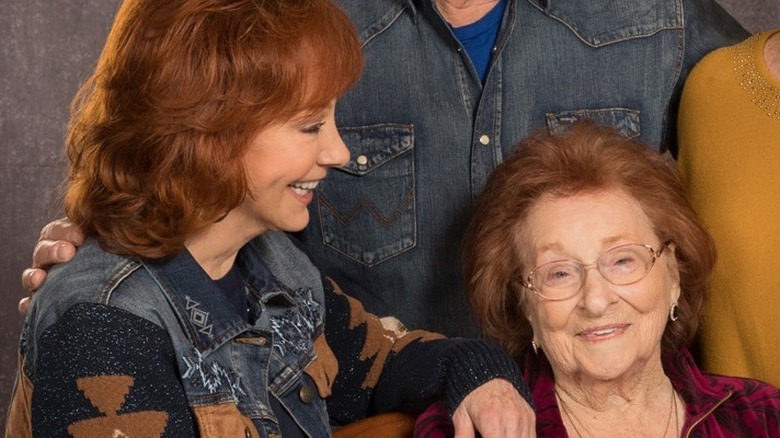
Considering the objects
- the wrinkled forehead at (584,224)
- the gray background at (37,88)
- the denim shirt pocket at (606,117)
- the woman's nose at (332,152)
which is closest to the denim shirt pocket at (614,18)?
the denim shirt pocket at (606,117)

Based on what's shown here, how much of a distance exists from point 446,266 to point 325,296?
417 mm

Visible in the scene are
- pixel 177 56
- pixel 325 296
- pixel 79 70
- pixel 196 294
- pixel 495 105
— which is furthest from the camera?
pixel 79 70

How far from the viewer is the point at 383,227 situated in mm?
3141

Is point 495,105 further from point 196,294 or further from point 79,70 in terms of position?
point 79,70

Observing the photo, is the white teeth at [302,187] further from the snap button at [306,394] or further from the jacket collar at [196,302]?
the snap button at [306,394]

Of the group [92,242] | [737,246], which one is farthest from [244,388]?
[737,246]

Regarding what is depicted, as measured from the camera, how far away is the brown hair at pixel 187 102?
2.29 meters

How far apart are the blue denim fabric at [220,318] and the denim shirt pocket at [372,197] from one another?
1.35 feet


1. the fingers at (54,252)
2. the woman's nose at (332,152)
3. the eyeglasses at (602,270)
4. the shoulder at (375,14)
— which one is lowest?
the eyeglasses at (602,270)

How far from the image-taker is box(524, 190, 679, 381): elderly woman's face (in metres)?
2.52

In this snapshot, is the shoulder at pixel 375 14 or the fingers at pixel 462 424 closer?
the fingers at pixel 462 424

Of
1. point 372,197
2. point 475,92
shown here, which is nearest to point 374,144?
point 372,197

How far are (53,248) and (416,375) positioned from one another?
0.78 meters

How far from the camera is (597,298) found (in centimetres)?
249
